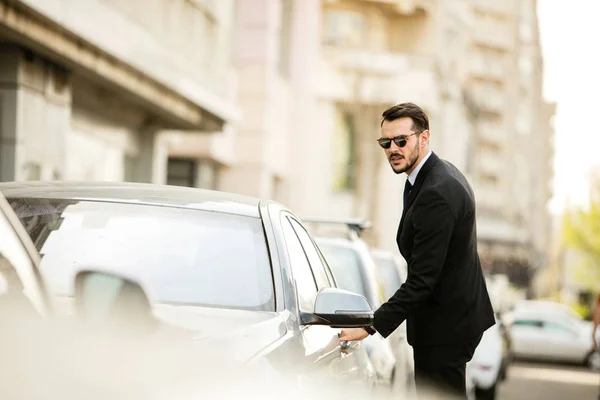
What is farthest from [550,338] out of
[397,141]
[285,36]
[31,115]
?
[397,141]

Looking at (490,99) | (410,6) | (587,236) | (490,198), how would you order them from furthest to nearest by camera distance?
(490,99)
(490,198)
(587,236)
(410,6)

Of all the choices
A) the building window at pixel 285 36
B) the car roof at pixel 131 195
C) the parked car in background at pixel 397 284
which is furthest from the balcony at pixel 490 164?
the car roof at pixel 131 195

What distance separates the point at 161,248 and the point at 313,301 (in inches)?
33.2

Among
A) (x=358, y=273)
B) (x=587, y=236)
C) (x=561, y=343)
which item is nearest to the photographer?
(x=358, y=273)

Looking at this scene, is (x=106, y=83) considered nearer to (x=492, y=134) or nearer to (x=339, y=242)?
(x=339, y=242)

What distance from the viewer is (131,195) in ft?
17.2

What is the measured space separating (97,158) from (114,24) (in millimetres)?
3767

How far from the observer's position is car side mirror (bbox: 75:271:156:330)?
286 cm

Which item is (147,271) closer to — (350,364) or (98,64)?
(350,364)

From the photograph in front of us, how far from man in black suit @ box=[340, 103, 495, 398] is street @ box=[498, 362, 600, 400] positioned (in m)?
14.1

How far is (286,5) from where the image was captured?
138 feet

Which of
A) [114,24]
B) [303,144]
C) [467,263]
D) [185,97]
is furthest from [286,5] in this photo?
[467,263]

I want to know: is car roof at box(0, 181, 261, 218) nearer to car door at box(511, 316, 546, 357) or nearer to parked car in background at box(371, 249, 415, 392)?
parked car in background at box(371, 249, 415, 392)

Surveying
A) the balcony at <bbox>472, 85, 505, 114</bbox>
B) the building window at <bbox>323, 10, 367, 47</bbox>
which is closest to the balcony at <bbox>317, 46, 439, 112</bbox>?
the building window at <bbox>323, 10, 367, 47</bbox>
